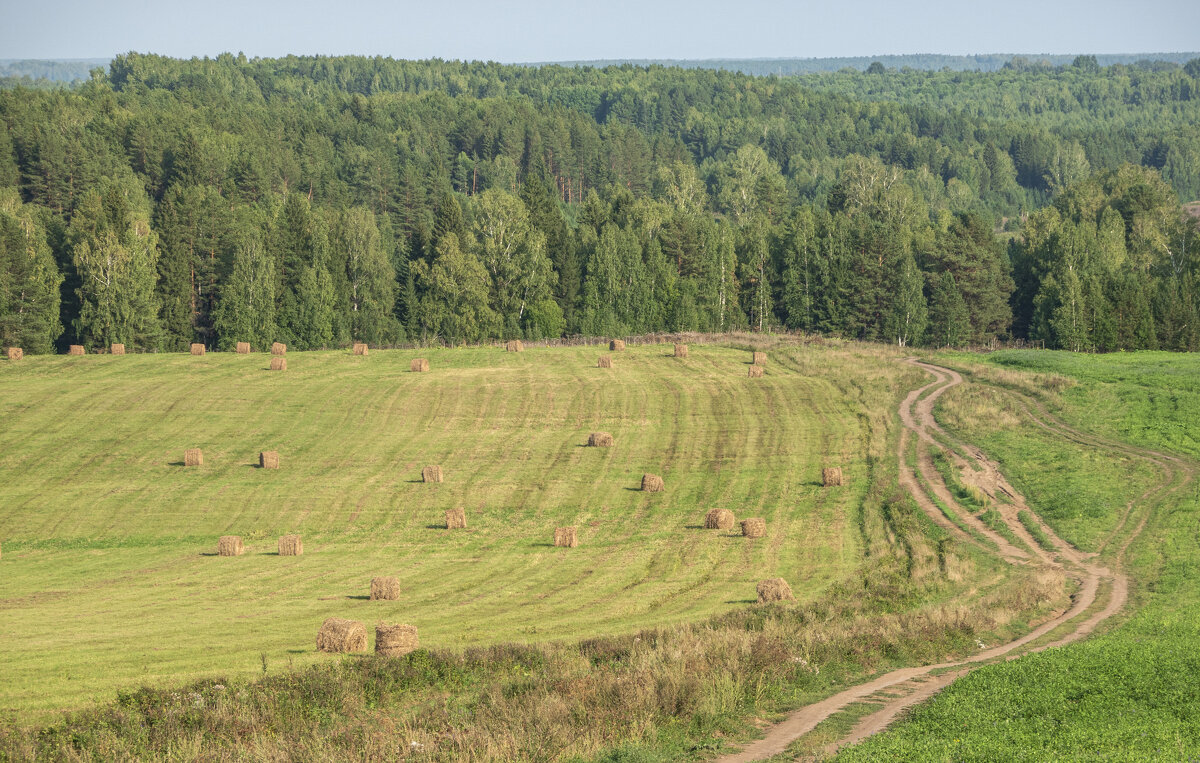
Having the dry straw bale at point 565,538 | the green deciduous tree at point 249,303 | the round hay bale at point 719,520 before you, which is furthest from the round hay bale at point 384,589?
the green deciduous tree at point 249,303

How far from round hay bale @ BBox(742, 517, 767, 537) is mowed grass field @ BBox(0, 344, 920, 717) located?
581mm

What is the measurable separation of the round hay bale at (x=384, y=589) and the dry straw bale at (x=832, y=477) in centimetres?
2474

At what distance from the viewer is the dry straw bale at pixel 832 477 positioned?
174ft

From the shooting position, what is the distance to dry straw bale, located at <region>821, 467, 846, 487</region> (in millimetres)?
53125

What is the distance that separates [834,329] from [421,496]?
88519mm

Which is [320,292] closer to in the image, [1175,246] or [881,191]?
[881,191]

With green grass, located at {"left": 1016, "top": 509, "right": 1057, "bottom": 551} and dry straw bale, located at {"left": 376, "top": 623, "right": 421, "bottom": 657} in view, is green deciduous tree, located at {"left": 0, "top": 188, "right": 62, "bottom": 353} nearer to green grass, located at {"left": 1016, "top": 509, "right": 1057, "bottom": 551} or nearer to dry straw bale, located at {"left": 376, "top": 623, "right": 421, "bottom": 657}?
dry straw bale, located at {"left": 376, "top": 623, "right": 421, "bottom": 657}

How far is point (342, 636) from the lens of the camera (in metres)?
30.0

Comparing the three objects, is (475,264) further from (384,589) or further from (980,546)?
(384,589)

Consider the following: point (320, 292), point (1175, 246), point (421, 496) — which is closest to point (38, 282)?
point (320, 292)

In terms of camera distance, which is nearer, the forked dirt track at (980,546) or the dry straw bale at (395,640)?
the forked dirt track at (980,546)

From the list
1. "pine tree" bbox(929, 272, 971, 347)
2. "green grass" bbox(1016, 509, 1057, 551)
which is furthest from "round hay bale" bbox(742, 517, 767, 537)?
"pine tree" bbox(929, 272, 971, 347)

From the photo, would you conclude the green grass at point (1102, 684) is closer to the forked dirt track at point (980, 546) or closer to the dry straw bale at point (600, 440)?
the forked dirt track at point (980, 546)

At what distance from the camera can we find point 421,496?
51.7 meters
